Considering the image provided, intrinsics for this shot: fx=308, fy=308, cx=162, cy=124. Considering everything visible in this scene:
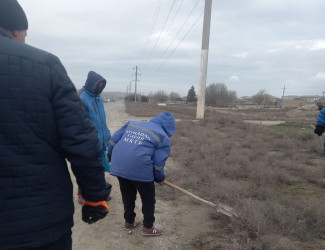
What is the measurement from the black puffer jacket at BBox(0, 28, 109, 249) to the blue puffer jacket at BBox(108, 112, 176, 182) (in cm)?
160

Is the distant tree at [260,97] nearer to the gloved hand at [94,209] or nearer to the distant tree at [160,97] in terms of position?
the distant tree at [160,97]

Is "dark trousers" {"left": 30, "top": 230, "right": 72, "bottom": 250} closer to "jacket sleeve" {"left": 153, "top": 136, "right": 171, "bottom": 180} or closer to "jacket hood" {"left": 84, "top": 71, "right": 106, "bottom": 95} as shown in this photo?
"jacket sleeve" {"left": 153, "top": 136, "right": 171, "bottom": 180}

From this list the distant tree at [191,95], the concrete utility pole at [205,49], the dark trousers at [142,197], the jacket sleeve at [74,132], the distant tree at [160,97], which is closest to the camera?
the jacket sleeve at [74,132]

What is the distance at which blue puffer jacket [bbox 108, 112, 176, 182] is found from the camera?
3.20 meters

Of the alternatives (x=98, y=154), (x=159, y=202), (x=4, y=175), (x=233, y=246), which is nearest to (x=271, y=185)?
(x=159, y=202)

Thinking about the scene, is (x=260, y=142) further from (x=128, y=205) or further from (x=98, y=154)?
(x=98, y=154)

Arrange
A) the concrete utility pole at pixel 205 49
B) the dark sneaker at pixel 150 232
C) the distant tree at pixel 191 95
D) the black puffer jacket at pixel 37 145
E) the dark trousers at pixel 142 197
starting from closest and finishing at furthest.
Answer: the black puffer jacket at pixel 37 145
the dark trousers at pixel 142 197
the dark sneaker at pixel 150 232
the concrete utility pole at pixel 205 49
the distant tree at pixel 191 95

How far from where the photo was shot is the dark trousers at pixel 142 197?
11.0 ft

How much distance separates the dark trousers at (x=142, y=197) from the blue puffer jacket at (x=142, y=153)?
14cm

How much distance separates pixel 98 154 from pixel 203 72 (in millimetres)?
19259

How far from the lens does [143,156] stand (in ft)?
10.5

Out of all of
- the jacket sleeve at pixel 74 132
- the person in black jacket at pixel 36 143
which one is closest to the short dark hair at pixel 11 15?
the person in black jacket at pixel 36 143

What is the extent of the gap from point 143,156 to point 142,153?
0.03 m

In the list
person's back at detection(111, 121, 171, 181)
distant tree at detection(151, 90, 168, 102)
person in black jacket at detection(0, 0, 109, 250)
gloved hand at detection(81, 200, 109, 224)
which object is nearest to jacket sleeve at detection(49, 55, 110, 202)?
person in black jacket at detection(0, 0, 109, 250)
